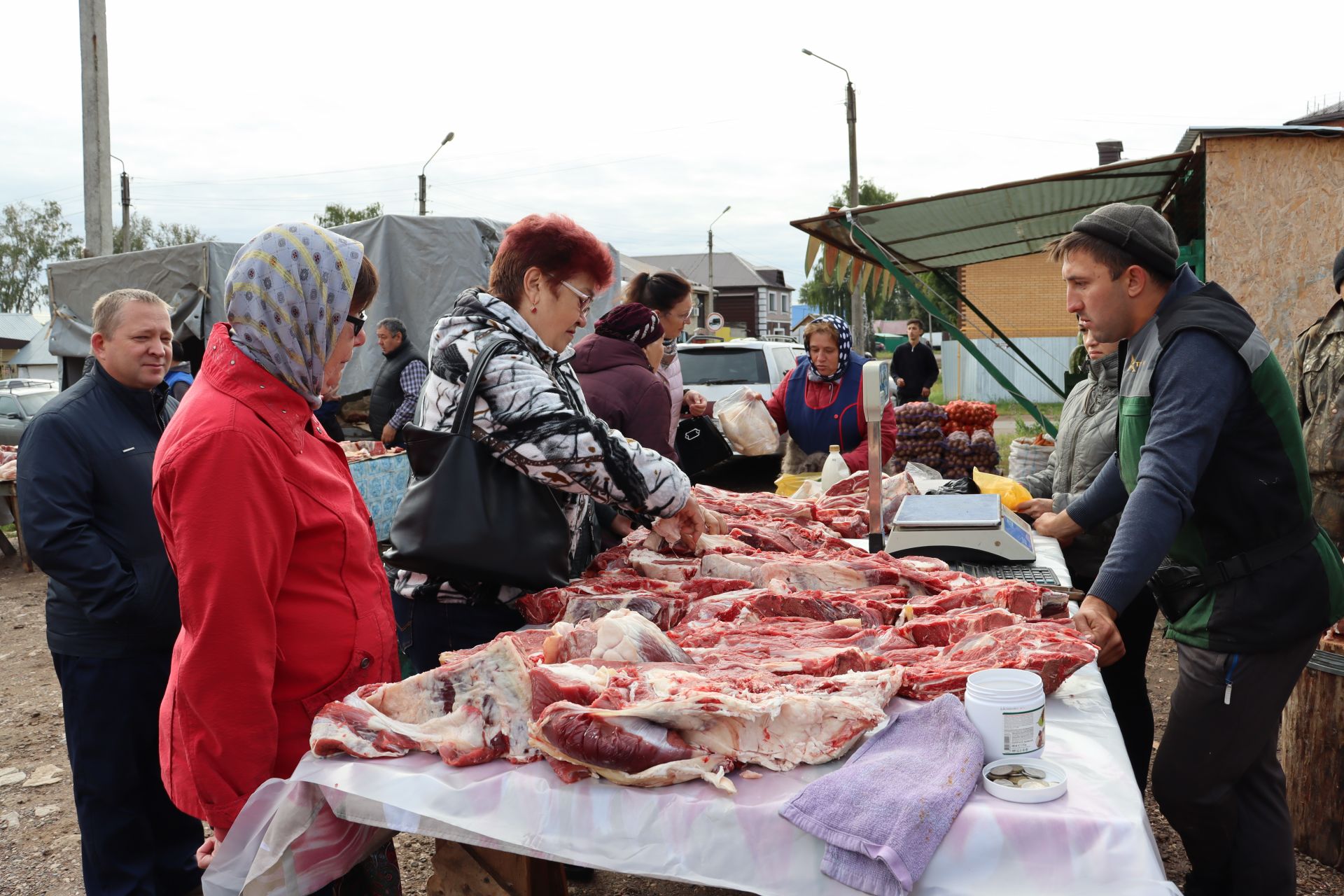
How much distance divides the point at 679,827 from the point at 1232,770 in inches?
67.4

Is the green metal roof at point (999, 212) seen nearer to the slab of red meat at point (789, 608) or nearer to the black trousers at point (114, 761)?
the slab of red meat at point (789, 608)

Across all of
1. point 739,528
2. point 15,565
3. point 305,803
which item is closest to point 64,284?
point 15,565

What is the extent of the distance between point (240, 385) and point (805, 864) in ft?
4.76

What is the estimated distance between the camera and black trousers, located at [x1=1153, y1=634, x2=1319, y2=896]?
2508mm

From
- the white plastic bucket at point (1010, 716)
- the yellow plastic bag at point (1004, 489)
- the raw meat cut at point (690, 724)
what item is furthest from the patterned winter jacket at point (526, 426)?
the yellow plastic bag at point (1004, 489)

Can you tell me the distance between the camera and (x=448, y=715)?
78.7 inches

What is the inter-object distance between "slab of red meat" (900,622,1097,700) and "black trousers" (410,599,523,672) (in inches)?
45.9

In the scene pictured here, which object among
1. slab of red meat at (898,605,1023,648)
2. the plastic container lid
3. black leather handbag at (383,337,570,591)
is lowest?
the plastic container lid

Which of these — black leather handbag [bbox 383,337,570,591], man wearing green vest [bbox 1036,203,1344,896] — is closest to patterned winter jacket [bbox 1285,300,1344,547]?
man wearing green vest [bbox 1036,203,1344,896]

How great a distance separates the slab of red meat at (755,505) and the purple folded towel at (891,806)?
2.26 meters

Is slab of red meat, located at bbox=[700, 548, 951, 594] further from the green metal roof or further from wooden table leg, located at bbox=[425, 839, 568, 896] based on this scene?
→ the green metal roof

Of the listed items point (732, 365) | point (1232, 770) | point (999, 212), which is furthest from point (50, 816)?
point (732, 365)

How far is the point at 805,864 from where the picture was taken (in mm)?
1624

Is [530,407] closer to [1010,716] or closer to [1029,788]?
[1010,716]
